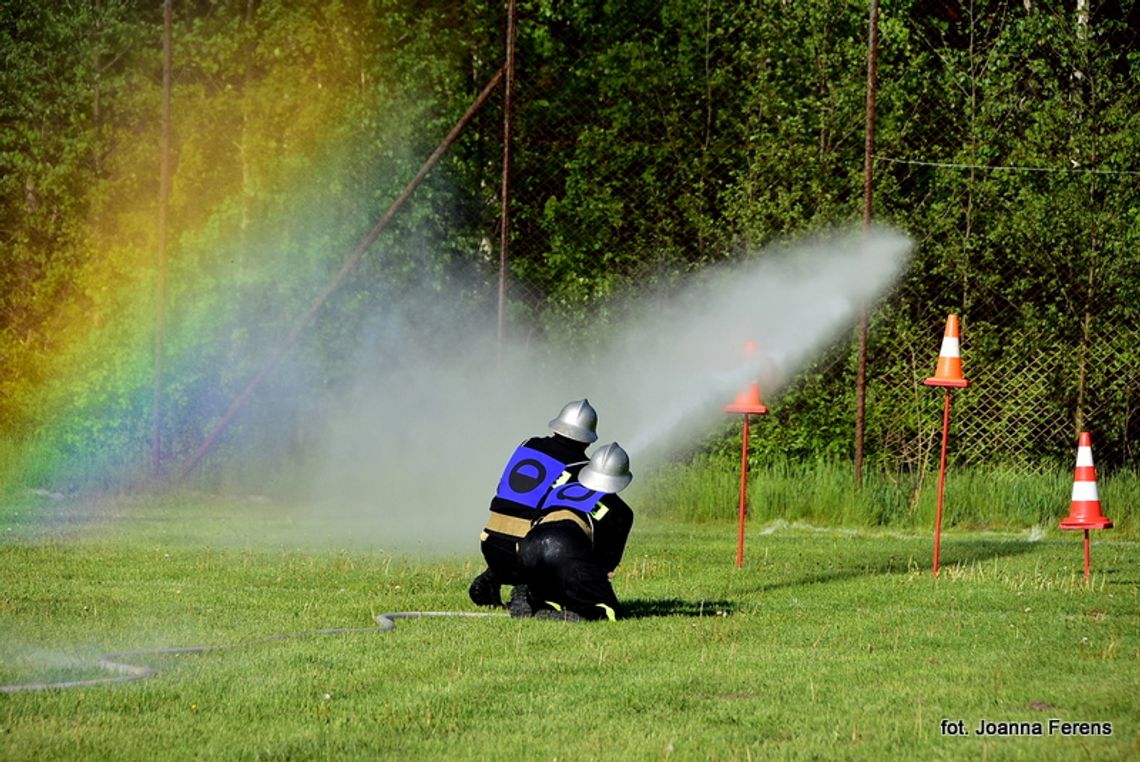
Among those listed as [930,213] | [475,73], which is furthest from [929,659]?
[475,73]

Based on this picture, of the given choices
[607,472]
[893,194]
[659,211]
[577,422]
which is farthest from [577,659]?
[893,194]

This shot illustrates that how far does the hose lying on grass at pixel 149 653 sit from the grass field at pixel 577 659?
0.09 m

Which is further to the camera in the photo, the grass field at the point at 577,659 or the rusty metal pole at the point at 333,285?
the rusty metal pole at the point at 333,285

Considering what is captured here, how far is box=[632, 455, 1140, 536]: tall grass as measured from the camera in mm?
17000

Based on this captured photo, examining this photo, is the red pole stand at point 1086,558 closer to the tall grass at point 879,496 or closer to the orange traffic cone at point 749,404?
the orange traffic cone at point 749,404

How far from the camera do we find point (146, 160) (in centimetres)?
2712

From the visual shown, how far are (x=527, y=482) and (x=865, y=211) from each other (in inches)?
332

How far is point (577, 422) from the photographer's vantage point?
10.2 meters

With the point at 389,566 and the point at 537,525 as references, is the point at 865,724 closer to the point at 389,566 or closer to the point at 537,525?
the point at 537,525

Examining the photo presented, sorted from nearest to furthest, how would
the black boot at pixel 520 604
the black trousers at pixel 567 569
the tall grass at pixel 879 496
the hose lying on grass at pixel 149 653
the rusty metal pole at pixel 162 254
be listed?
the hose lying on grass at pixel 149 653
the black trousers at pixel 567 569
the black boot at pixel 520 604
the tall grass at pixel 879 496
the rusty metal pole at pixel 162 254

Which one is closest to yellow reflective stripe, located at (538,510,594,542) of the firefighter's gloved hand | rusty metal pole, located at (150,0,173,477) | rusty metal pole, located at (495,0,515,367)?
the firefighter's gloved hand

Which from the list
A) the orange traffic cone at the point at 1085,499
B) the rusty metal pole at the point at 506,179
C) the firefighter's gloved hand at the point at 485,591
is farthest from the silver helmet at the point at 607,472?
the rusty metal pole at the point at 506,179

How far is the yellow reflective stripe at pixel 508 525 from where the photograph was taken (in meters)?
10.1

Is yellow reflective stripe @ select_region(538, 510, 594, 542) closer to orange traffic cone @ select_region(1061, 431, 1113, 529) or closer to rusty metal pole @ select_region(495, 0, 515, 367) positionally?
orange traffic cone @ select_region(1061, 431, 1113, 529)
